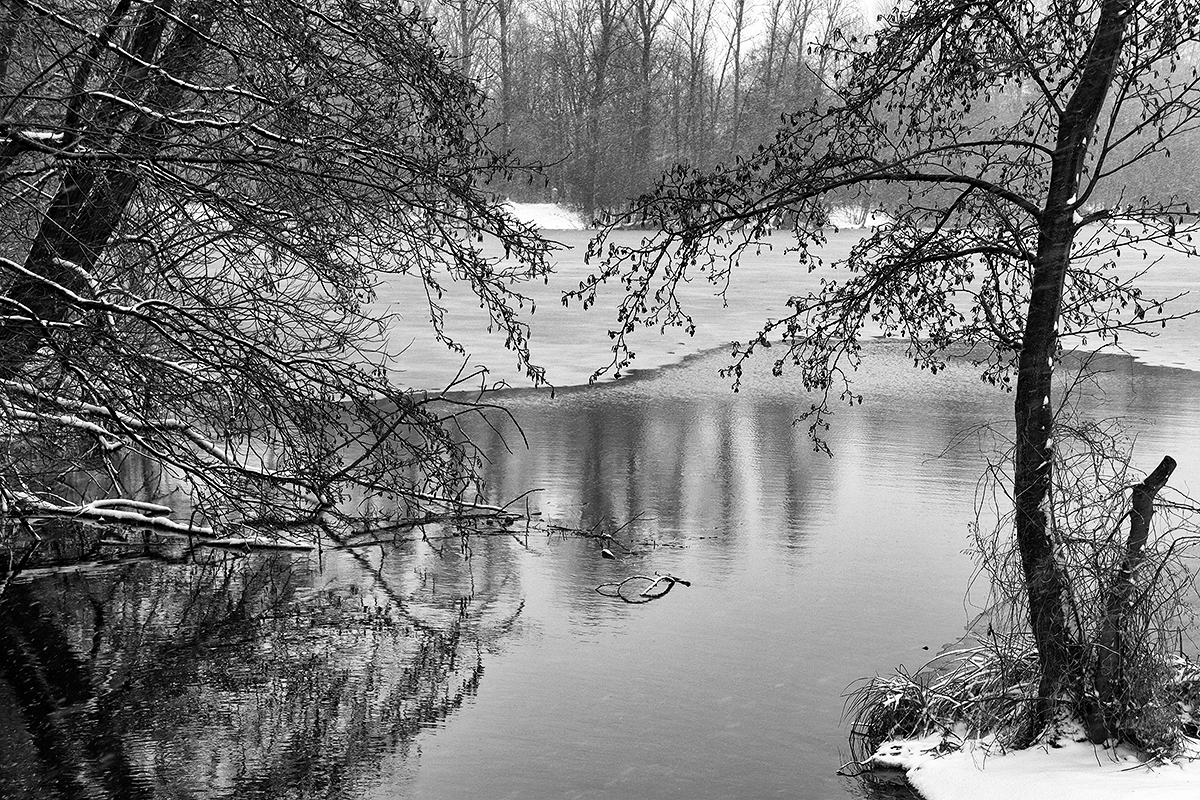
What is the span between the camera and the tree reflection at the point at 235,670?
6207 mm

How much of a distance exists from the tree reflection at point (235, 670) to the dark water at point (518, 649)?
19 mm

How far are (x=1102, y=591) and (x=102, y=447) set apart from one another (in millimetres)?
6168

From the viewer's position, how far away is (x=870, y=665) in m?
7.67

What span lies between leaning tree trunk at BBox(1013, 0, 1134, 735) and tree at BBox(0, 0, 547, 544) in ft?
Result: 8.89

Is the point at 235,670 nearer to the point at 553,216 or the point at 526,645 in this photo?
the point at 526,645

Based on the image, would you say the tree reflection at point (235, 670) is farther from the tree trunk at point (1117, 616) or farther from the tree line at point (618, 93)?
the tree line at point (618, 93)

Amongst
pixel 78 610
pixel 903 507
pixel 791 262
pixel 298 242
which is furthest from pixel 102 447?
pixel 791 262

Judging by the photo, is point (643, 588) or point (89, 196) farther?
point (643, 588)

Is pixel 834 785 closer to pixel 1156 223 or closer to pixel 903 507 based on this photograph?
pixel 1156 223

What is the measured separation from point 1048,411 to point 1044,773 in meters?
1.73

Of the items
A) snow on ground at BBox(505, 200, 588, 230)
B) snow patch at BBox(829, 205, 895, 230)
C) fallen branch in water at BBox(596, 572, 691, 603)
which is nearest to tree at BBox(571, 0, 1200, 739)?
fallen branch in water at BBox(596, 572, 691, 603)

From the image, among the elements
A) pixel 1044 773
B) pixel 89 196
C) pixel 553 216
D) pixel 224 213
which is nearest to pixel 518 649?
pixel 1044 773

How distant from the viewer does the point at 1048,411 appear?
610 cm

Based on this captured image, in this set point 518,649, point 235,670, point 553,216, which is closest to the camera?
point 235,670
